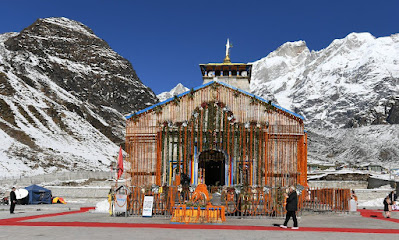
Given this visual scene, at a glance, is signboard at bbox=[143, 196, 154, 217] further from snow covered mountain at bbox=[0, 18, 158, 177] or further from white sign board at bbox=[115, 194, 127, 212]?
snow covered mountain at bbox=[0, 18, 158, 177]

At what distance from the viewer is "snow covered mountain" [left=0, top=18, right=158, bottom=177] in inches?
2719

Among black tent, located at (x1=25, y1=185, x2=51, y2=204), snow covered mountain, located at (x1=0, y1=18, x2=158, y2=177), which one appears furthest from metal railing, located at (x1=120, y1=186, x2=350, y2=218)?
snow covered mountain, located at (x1=0, y1=18, x2=158, y2=177)

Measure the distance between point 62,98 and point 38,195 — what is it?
2818 inches

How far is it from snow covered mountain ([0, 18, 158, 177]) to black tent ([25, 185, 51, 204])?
2447 cm

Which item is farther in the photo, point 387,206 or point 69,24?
point 69,24

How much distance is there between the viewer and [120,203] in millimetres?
19531

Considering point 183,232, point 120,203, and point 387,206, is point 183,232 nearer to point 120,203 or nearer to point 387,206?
point 120,203

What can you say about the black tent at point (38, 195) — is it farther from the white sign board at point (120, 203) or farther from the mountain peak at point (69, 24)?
the mountain peak at point (69, 24)

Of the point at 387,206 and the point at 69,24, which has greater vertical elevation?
the point at 69,24

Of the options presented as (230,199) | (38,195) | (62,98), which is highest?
(62,98)

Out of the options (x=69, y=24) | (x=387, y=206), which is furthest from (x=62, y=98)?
(x=387, y=206)

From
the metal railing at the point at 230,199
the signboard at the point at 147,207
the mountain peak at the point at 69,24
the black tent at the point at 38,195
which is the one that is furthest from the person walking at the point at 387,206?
the mountain peak at the point at 69,24

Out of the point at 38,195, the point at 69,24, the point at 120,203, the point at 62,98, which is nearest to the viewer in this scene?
the point at 120,203

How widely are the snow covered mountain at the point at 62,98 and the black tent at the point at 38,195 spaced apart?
963 inches
